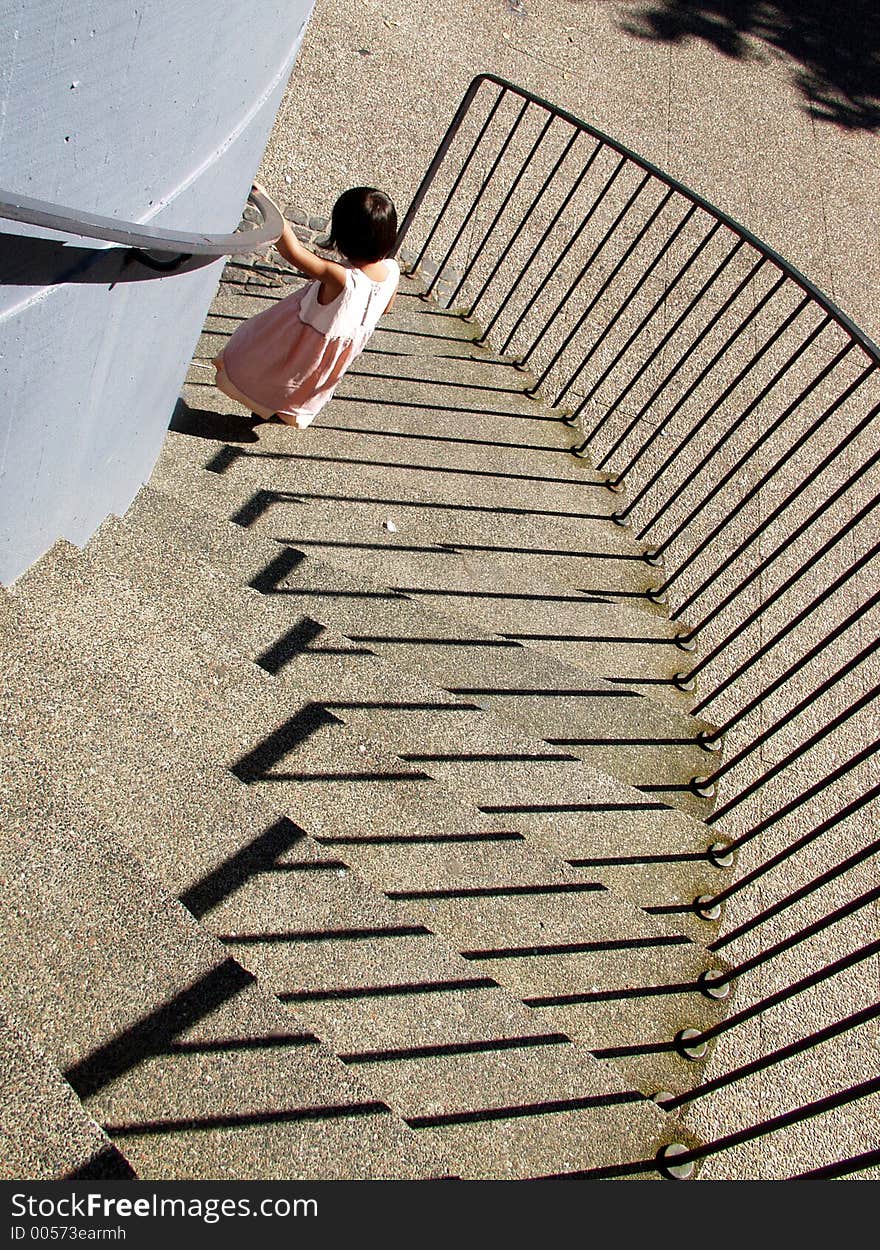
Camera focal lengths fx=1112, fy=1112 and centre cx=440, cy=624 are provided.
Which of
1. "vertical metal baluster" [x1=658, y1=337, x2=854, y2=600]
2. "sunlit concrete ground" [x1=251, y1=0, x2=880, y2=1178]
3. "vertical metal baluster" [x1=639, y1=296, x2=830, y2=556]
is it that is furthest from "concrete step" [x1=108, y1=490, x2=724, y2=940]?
"sunlit concrete ground" [x1=251, y1=0, x2=880, y2=1178]

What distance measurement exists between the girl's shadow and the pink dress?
0.25 metres

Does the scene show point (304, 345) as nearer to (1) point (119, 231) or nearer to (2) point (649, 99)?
(1) point (119, 231)

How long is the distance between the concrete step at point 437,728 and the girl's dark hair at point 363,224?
1207mm

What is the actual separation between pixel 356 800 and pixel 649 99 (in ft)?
25.6

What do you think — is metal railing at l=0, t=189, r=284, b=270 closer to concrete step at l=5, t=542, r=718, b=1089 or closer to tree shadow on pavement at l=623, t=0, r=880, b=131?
concrete step at l=5, t=542, r=718, b=1089

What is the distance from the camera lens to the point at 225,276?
5.95m

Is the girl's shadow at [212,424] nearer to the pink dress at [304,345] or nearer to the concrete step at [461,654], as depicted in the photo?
the pink dress at [304,345]

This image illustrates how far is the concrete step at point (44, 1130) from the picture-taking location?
6.40 feet

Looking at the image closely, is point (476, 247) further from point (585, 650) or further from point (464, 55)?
point (585, 650)

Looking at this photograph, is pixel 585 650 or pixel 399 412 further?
pixel 399 412

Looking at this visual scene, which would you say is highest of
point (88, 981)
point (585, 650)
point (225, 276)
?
point (88, 981)

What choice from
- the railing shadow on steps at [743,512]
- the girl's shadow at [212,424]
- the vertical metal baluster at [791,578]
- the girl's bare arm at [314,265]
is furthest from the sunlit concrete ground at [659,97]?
the vertical metal baluster at [791,578]

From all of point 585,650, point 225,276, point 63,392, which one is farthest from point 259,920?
point 225,276

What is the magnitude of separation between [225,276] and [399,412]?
1412 mm
